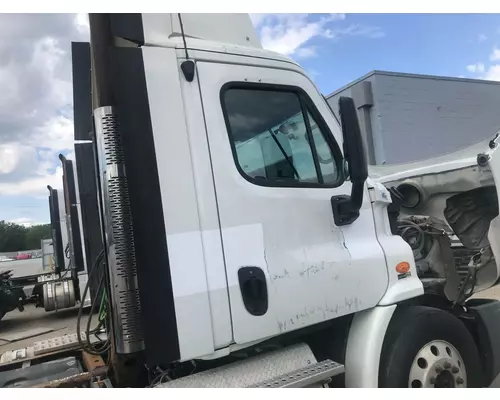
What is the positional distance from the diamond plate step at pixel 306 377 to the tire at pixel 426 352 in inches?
17.4

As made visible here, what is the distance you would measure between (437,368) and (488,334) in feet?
2.97

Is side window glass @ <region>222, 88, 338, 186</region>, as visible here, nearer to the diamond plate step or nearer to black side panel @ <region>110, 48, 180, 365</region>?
black side panel @ <region>110, 48, 180, 365</region>

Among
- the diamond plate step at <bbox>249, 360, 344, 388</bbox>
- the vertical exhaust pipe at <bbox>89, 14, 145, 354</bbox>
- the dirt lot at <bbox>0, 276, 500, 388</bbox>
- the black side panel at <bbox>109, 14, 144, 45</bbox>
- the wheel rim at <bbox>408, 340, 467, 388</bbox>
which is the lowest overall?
the dirt lot at <bbox>0, 276, 500, 388</bbox>

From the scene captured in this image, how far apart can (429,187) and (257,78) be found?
205cm

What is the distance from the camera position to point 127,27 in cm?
215

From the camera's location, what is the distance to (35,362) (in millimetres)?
3047

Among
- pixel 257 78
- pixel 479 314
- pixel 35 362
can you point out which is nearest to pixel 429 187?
pixel 479 314

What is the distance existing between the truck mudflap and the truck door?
1.17 meters

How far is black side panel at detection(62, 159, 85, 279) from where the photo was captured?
16.5ft

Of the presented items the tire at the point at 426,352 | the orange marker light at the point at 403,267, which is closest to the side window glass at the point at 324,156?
the orange marker light at the point at 403,267

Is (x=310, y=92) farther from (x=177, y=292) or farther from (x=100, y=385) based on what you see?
(x=100, y=385)

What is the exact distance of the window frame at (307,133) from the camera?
91.8 inches

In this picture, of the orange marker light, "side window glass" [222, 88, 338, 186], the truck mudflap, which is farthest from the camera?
the truck mudflap

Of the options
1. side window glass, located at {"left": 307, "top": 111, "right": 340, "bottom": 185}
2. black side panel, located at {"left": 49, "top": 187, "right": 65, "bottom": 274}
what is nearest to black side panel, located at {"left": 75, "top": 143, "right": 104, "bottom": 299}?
side window glass, located at {"left": 307, "top": 111, "right": 340, "bottom": 185}
